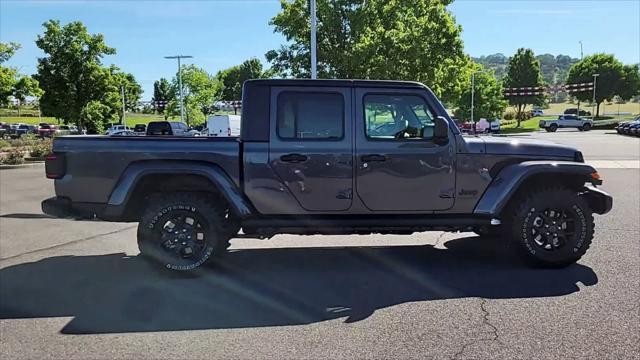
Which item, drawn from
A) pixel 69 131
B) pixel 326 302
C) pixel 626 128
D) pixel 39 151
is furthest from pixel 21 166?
pixel 626 128

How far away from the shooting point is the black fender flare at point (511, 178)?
17.9ft

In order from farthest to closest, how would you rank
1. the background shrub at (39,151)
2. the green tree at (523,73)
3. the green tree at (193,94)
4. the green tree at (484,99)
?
1. the green tree at (523,73)
2. the green tree at (484,99)
3. the green tree at (193,94)
4. the background shrub at (39,151)

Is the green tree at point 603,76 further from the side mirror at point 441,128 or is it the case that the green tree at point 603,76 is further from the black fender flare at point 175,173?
the black fender flare at point 175,173

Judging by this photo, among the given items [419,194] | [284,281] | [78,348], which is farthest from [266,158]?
[78,348]

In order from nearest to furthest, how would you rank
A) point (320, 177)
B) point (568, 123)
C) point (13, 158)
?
point (320, 177)
point (13, 158)
point (568, 123)

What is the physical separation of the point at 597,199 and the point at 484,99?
60.8 meters

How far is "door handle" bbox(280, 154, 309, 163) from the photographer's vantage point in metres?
5.37

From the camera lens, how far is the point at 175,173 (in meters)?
5.34

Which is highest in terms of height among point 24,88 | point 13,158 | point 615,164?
point 24,88

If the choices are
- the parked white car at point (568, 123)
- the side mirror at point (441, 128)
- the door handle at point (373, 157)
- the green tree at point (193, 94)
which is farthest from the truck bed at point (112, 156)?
the parked white car at point (568, 123)

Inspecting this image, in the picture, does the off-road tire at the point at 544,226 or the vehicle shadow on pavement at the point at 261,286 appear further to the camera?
the off-road tire at the point at 544,226

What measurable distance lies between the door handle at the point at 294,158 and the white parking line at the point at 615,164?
45.3 ft

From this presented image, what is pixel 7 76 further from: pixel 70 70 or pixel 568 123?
pixel 568 123

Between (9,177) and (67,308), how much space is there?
1373 centimetres
